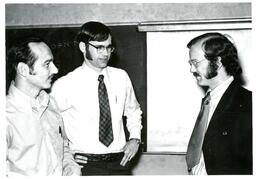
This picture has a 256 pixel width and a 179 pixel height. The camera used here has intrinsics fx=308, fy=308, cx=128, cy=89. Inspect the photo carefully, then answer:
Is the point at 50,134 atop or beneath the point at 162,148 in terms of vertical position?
atop

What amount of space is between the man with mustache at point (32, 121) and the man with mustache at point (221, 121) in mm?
698

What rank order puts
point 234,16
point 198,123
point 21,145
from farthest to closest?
point 234,16 < point 198,123 < point 21,145

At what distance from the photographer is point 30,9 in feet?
7.23

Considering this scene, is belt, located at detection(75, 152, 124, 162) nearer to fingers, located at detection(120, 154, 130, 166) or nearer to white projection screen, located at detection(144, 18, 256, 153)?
fingers, located at detection(120, 154, 130, 166)

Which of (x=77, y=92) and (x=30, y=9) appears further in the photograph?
(x=30, y=9)

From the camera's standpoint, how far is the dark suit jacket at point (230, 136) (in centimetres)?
164

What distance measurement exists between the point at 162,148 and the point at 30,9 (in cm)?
138

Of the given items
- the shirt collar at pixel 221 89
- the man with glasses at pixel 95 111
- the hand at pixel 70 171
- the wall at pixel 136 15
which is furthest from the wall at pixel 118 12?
the hand at pixel 70 171

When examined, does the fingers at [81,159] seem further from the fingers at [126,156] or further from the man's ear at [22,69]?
the man's ear at [22,69]

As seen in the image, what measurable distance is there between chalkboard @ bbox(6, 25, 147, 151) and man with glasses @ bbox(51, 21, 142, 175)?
1.05 feet

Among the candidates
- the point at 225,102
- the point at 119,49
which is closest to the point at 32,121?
the point at 119,49

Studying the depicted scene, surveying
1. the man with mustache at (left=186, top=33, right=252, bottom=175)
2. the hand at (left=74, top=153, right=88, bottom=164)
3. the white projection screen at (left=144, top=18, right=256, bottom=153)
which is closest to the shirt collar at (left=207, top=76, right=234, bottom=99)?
the man with mustache at (left=186, top=33, right=252, bottom=175)

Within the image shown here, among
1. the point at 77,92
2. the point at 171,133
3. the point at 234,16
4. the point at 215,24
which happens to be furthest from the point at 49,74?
the point at 234,16

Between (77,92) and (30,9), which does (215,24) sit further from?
(30,9)
